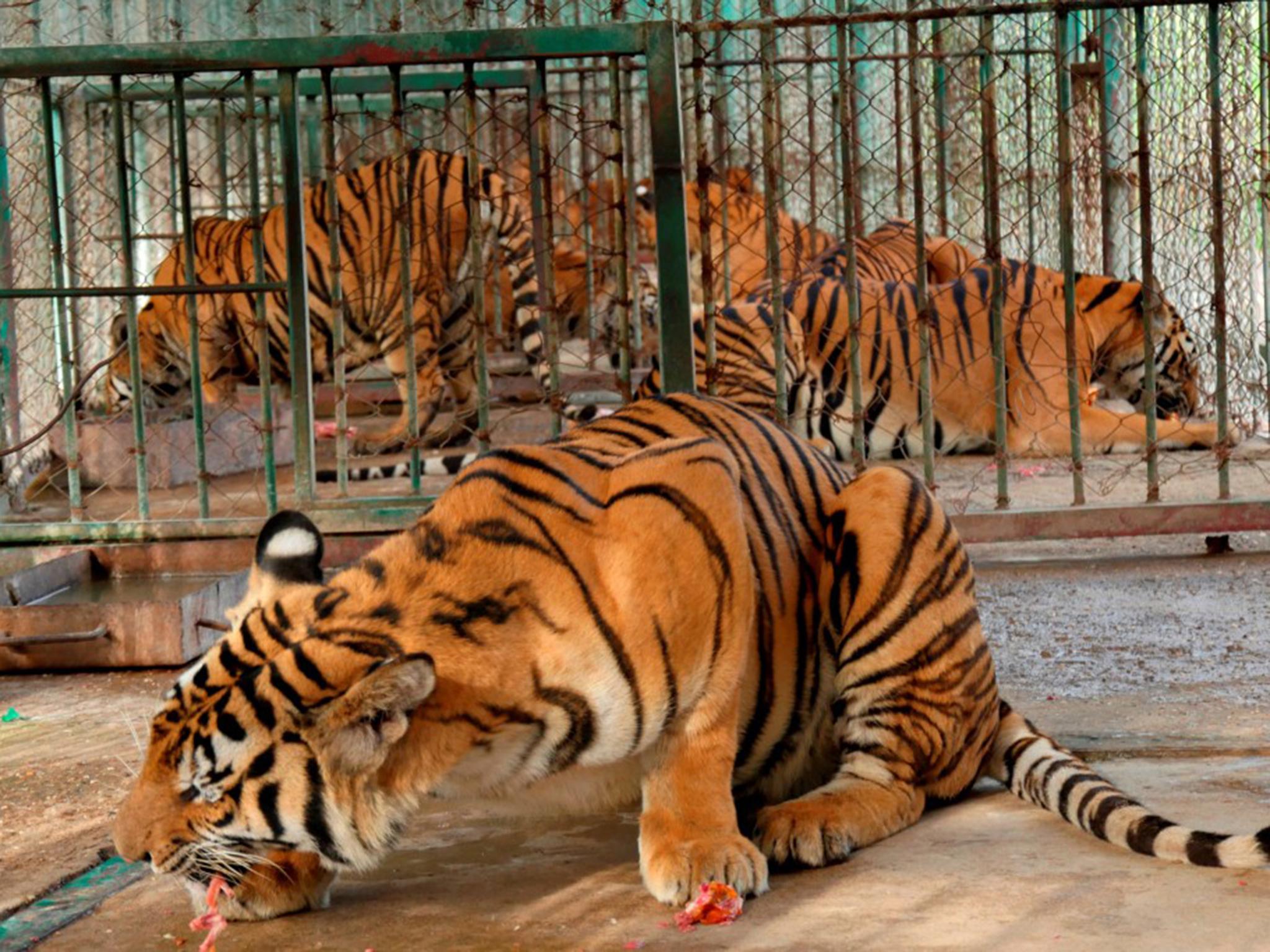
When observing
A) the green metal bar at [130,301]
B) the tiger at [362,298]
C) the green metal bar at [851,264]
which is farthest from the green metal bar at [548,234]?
the tiger at [362,298]

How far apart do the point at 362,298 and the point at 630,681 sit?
18.6 feet

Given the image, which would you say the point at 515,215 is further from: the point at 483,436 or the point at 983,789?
the point at 983,789

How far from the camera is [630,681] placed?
8.82 feet

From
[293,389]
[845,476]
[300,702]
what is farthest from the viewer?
[293,389]

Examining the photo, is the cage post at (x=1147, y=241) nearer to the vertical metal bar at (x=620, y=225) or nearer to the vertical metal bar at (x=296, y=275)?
the vertical metal bar at (x=620, y=225)

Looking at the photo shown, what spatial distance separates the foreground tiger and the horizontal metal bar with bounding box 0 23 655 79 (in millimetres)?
1894

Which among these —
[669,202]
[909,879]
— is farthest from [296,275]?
[909,879]

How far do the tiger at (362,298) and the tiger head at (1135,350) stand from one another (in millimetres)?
2471

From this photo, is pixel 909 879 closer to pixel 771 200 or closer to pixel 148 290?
pixel 771 200

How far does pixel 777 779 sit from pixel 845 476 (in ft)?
2.12

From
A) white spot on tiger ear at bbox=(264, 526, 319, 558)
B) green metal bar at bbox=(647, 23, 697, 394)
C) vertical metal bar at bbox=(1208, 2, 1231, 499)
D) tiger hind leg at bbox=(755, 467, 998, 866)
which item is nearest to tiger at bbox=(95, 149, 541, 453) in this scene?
green metal bar at bbox=(647, 23, 697, 394)

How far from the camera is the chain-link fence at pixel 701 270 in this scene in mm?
5457

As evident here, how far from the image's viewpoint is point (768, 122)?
17.8 feet

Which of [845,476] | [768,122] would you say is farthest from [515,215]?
[845,476]
